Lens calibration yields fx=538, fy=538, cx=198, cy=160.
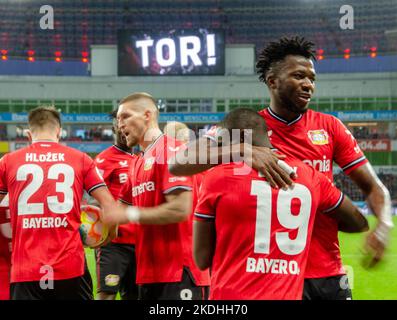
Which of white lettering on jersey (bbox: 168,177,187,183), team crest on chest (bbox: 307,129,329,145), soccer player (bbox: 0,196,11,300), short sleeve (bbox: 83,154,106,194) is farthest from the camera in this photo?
soccer player (bbox: 0,196,11,300)

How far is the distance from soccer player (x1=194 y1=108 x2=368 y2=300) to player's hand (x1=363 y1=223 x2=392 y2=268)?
546mm

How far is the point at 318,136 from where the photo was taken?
3102mm

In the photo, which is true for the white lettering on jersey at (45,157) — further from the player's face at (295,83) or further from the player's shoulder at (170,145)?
the player's face at (295,83)

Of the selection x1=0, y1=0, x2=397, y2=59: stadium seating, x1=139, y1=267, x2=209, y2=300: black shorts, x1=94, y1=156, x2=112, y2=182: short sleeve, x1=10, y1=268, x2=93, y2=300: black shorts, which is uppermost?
x1=0, y1=0, x2=397, y2=59: stadium seating

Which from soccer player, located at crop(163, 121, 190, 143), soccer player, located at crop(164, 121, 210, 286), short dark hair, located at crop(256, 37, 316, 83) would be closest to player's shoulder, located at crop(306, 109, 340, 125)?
short dark hair, located at crop(256, 37, 316, 83)

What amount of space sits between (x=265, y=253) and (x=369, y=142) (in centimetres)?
3094

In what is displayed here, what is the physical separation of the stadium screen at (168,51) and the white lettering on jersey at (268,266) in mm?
30658

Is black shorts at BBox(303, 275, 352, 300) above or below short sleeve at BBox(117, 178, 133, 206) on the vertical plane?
below

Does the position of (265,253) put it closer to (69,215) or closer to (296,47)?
(296,47)

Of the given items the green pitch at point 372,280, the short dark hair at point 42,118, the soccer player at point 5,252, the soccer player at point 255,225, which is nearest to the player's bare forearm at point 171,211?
the soccer player at point 255,225

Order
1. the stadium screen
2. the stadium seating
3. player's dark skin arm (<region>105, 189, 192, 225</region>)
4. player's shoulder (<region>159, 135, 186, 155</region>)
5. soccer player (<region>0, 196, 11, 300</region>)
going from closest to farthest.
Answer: player's dark skin arm (<region>105, 189, 192, 225</region>) < player's shoulder (<region>159, 135, 186, 155</region>) < soccer player (<region>0, 196, 11, 300</region>) < the stadium screen < the stadium seating

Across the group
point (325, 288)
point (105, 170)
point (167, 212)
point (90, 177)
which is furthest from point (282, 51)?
point (105, 170)

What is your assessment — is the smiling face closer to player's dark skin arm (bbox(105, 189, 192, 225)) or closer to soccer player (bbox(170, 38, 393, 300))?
soccer player (bbox(170, 38, 393, 300))

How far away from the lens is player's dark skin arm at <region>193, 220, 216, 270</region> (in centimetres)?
244
